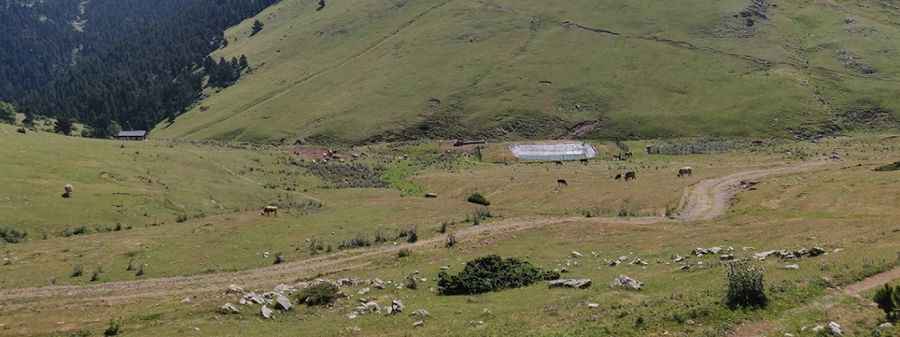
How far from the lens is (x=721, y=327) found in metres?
22.9

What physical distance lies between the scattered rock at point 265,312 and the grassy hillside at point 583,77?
103 m

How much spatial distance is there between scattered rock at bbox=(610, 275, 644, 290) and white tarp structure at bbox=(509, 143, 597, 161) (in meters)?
82.2

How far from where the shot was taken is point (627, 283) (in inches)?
1227

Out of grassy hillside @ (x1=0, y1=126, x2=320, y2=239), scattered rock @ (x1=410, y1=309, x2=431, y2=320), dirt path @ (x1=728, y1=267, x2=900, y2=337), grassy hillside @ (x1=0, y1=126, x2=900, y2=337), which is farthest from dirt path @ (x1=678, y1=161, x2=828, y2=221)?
grassy hillside @ (x1=0, y1=126, x2=320, y2=239)

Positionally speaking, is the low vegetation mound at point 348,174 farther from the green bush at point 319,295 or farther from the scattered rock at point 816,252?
the scattered rock at point 816,252

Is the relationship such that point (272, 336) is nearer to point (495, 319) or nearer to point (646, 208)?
point (495, 319)

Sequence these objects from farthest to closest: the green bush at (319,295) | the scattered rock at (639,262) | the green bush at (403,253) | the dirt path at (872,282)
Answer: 1. the green bush at (403,253)
2. the scattered rock at (639,262)
3. the green bush at (319,295)
4. the dirt path at (872,282)

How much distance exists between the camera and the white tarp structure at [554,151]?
114250 mm

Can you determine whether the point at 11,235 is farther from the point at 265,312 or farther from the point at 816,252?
the point at 816,252

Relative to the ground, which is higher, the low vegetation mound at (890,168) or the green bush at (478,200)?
the low vegetation mound at (890,168)

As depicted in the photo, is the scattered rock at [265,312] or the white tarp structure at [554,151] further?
the white tarp structure at [554,151]

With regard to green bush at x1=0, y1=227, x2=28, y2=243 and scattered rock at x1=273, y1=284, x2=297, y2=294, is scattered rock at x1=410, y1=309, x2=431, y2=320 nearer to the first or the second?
scattered rock at x1=273, y1=284, x2=297, y2=294

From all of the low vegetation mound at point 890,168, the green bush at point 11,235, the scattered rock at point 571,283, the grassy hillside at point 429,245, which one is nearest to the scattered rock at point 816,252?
the grassy hillside at point 429,245

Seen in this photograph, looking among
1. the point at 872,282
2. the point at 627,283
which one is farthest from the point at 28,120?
the point at 872,282
